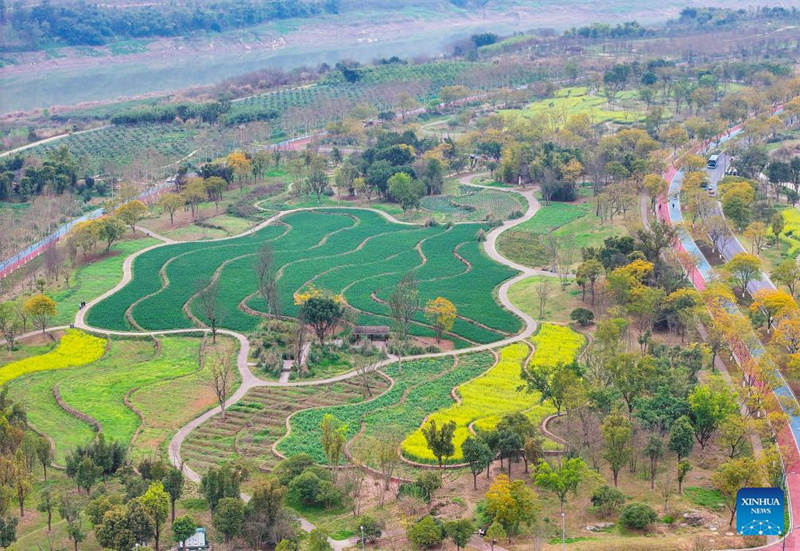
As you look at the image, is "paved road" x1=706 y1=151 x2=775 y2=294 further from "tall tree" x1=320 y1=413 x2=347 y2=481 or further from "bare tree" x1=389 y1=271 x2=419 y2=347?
"tall tree" x1=320 y1=413 x2=347 y2=481

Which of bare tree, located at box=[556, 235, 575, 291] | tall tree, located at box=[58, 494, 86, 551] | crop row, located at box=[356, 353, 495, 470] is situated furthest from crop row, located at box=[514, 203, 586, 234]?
tall tree, located at box=[58, 494, 86, 551]

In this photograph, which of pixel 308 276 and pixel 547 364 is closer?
pixel 547 364

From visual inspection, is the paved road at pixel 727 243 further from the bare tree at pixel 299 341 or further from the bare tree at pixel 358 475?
the bare tree at pixel 358 475

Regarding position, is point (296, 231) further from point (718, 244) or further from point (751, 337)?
point (751, 337)

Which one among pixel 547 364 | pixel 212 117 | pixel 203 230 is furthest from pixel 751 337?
pixel 212 117

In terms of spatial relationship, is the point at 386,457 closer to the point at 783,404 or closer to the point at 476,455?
the point at 476,455
